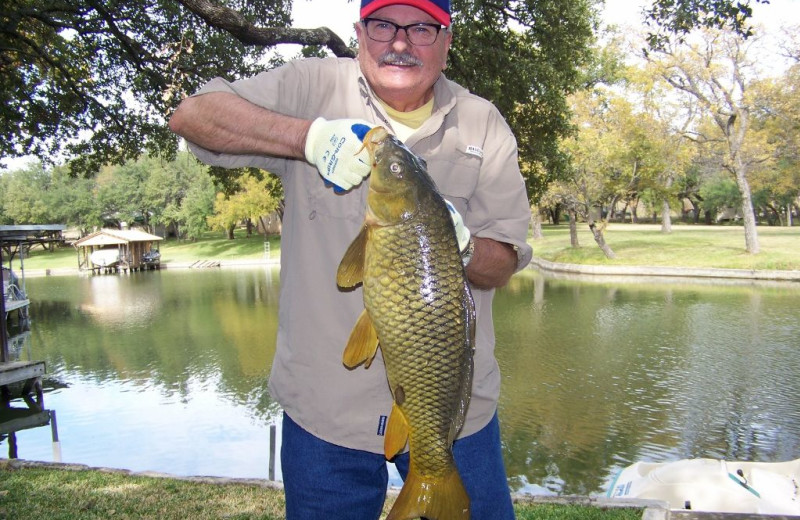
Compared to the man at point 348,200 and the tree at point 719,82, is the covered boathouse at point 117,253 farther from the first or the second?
the man at point 348,200

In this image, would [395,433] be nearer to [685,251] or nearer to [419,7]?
[419,7]

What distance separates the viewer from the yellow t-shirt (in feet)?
7.34

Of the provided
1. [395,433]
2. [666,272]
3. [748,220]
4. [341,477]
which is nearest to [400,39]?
[395,433]

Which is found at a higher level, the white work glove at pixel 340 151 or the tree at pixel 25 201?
the tree at pixel 25 201

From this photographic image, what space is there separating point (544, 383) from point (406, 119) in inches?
496

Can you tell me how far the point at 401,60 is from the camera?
6.83 feet

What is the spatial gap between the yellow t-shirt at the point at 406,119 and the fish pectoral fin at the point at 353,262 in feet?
1.66

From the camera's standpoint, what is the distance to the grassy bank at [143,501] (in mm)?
5426

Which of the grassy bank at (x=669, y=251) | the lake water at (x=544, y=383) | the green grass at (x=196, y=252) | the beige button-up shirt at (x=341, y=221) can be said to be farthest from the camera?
the green grass at (x=196, y=252)

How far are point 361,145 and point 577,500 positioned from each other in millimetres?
4952

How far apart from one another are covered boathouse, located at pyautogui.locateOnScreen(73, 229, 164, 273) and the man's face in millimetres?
50707

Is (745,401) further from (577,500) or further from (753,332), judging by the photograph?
(577,500)

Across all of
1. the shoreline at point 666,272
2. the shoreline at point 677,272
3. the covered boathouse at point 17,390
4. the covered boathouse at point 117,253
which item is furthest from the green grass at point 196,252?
the covered boathouse at point 17,390

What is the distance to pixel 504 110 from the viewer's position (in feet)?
37.1
